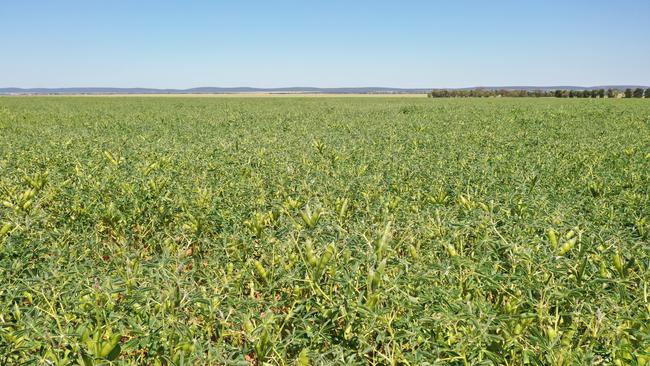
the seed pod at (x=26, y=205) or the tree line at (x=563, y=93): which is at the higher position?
the tree line at (x=563, y=93)

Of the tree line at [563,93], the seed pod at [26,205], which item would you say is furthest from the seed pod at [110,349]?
the tree line at [563,93]

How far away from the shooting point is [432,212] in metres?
4.37

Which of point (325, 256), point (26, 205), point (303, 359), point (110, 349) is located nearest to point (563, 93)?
point (325, 256)

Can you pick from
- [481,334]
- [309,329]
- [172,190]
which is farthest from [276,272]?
[172,190]

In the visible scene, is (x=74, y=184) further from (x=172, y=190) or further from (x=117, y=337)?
(x=117, y=337)

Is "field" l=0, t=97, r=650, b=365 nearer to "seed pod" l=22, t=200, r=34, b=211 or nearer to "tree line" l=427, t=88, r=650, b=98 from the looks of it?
"seed pod" l=22, t=200, r=34, b=211

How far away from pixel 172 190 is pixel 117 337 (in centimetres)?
348

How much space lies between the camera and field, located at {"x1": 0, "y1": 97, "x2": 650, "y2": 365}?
2.04m

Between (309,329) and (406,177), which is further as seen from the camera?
(406,177)

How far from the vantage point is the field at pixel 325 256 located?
204 centimetres

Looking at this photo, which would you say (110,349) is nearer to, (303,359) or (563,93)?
(303,359)

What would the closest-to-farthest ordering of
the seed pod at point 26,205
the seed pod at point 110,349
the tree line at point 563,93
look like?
1. the seed pod at point 110,349
2. the seed pod at point 26,205
3. the tree line at point 563,93

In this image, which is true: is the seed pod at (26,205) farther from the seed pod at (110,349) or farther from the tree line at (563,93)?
the tree line at (563,93)

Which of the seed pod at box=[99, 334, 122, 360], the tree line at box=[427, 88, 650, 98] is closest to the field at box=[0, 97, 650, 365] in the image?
the seed pod at box=[99, 334, 122, 360]
